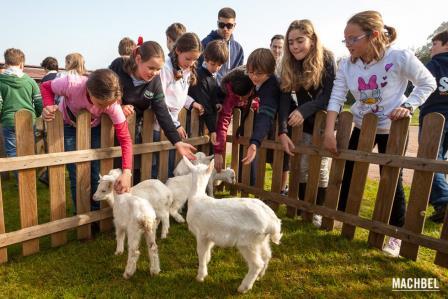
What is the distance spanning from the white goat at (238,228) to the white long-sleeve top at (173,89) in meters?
1.93

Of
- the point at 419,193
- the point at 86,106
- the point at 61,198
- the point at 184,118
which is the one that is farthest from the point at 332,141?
the point at 61,198

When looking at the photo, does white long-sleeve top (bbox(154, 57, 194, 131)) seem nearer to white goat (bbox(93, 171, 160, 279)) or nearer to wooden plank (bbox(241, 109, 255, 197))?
wooden plank (bbox(241, 109, 255, 197))

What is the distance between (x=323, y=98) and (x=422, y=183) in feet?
5.12

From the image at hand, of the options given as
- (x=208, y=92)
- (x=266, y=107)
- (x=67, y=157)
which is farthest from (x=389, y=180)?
(x=67, y=157)

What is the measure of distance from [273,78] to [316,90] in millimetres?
607

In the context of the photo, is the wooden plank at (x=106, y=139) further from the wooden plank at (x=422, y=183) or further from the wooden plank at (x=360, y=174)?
the wooden plank at (x=422, y=183)

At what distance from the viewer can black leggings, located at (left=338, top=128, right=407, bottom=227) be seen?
4219 mm

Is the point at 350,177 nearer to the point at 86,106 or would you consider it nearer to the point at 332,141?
the point at 332,141

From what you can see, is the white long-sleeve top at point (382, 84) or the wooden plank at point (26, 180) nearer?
the wooden plank at point (26, 180)

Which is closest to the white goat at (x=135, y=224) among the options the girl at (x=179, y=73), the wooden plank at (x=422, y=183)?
the girl at (x=179, y=73)

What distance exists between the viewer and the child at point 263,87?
440cm

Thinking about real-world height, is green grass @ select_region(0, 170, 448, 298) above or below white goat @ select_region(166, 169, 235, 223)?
below

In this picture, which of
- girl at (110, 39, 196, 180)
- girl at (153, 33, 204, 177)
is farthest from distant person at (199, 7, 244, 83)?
girl at (110, 39, 196, 180)

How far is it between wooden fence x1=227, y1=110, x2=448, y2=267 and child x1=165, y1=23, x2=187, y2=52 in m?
2.77
